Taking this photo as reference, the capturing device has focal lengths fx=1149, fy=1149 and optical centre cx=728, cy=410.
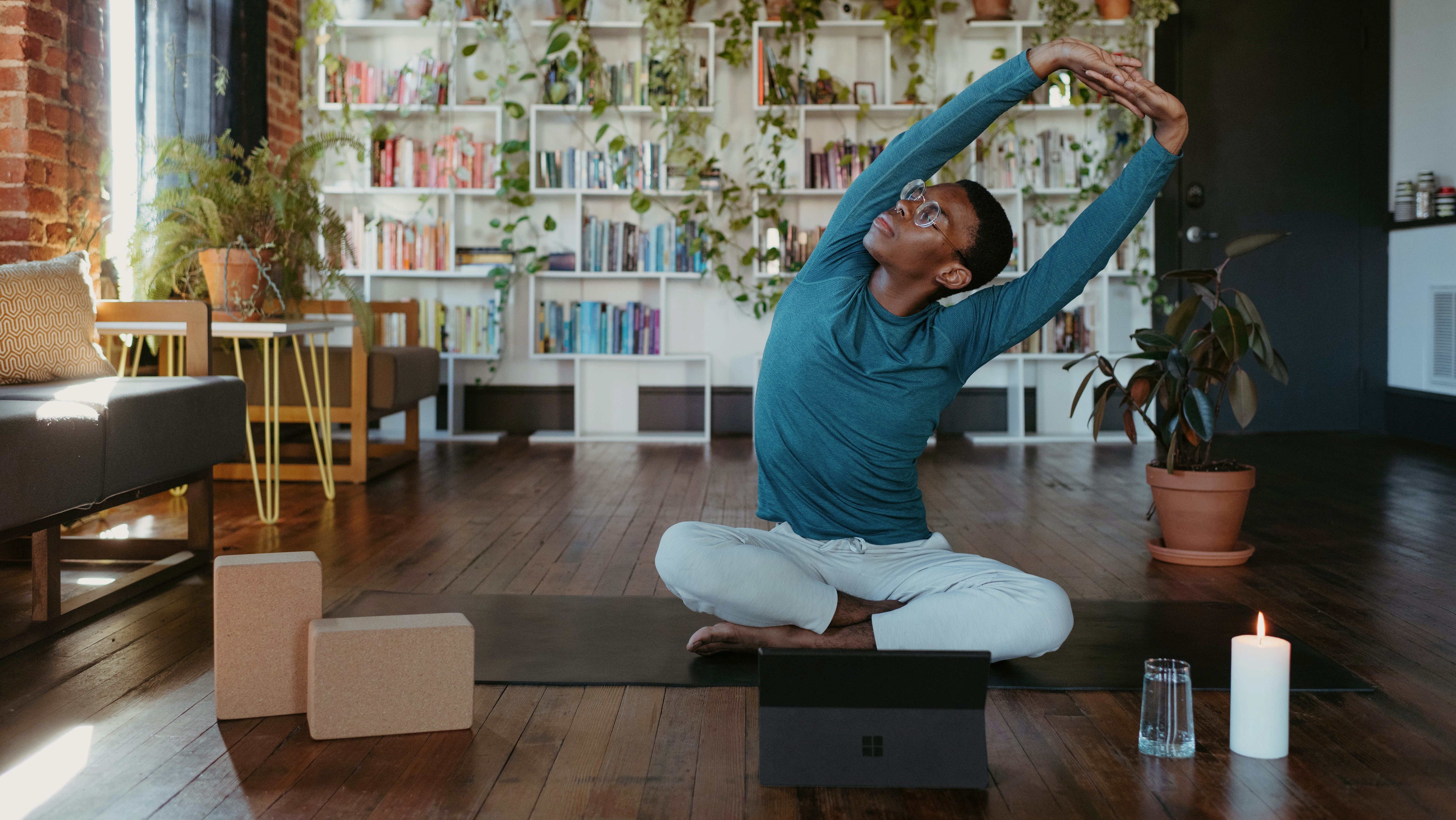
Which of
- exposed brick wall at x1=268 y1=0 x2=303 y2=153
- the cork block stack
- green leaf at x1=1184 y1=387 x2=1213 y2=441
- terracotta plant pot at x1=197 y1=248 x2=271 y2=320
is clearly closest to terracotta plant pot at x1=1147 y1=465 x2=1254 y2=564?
green leaf at x1=1184 y1=387 x2=1213 y2=441

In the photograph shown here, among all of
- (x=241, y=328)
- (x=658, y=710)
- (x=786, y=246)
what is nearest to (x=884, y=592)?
(x=658, y=710)

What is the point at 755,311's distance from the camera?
5.69 meters

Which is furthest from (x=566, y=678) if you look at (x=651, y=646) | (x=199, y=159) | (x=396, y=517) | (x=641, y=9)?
(x=641, y=9)

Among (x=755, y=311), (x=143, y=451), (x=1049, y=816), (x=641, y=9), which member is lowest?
(x=1049, y=816)

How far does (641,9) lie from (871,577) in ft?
14.3

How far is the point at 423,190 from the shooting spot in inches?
218

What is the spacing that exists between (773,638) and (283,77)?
468 centimetres

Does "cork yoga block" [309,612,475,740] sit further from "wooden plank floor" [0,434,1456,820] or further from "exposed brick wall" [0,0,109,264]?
"exposed brick wall" [0,0,109,264]

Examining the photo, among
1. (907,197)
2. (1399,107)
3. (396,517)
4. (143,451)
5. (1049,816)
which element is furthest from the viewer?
(1399,107)

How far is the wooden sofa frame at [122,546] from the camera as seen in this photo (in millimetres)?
2180

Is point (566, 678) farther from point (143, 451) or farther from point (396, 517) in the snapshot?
point (396, 517)

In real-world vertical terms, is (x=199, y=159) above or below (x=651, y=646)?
above

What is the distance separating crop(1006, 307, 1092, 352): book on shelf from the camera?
5629 millimetres

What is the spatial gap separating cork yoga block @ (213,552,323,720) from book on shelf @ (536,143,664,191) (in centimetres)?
408
